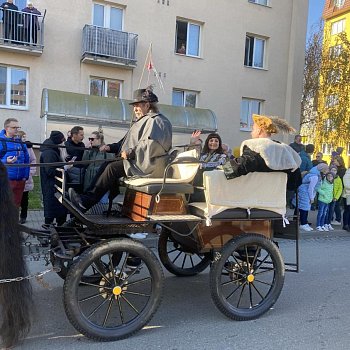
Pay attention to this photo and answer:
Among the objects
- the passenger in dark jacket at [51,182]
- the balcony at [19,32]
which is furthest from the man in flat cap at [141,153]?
the balcony at [19,32]

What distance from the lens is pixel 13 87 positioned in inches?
543

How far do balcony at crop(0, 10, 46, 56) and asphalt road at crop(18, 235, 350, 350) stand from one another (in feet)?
33.5

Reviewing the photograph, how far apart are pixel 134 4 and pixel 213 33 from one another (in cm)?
352

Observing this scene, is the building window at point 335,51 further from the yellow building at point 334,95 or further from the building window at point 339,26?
the building window at point 339,26

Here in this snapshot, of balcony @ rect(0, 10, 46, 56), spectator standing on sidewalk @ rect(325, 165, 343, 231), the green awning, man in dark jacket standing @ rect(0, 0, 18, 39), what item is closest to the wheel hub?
spectator standing on sidewalk @ rect(325, 165, 343, 231)

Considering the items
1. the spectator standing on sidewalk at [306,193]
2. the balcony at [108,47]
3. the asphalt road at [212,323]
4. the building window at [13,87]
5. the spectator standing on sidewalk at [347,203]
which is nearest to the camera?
the asphalt road at [212,323]

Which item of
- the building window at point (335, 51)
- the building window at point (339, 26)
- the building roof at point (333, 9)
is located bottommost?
the building window at point (335, 51)

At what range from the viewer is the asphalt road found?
10.9 ft

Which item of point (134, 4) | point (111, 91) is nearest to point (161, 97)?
point (111, 91)

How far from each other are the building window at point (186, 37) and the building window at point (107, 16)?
2.44m

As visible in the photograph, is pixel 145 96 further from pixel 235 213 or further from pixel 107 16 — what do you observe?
pixel 107 16

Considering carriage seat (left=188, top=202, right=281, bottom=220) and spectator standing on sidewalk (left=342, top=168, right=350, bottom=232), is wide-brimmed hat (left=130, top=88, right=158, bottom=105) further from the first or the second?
spectator standing on sidewalk (left=342, top=168, right=350, bottom=232)

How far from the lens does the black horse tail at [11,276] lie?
9.52ft

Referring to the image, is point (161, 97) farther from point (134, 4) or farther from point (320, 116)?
point (320, 116)
